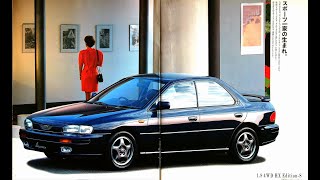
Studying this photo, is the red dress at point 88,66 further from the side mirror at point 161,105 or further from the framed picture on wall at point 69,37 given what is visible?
the side mirror at point 161,105

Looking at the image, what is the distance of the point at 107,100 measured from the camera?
1020cm

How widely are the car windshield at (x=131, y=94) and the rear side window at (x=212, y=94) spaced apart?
0.52 meters

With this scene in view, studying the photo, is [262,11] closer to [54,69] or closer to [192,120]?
[192,120]

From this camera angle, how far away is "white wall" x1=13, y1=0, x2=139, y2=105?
985cm

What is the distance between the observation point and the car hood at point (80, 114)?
988cm

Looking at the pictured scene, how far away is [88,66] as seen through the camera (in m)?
10.2

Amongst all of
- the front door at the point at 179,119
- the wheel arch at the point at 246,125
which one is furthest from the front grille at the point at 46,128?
the wheel arch at the point at 246,125

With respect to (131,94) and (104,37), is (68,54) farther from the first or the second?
(131,94)

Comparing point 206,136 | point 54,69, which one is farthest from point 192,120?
point 54,69

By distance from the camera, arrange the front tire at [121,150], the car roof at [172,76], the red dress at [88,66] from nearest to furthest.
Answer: the front tire at [121,150], the red dress at [88,66], the car roof at [172,76]

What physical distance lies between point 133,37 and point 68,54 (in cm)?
85

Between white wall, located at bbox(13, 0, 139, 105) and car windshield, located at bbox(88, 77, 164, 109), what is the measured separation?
12 cm

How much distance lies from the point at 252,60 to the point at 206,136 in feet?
3.77

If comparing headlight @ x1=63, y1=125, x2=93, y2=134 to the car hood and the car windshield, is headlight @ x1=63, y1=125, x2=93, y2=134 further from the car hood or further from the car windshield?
the car windshield
